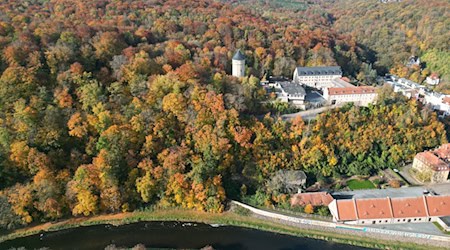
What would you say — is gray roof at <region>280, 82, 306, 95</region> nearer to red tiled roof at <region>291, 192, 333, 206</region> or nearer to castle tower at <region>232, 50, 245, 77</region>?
castle tower at <region>232, 50, 245, 77</region>

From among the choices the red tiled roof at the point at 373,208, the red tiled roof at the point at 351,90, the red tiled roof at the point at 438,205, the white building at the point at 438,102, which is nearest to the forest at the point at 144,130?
the red tiled roof at the point at 351,90

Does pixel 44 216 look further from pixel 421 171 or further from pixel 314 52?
pixel 314 52

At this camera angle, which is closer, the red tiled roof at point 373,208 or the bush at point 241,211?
the red tiled roof at point 373,208

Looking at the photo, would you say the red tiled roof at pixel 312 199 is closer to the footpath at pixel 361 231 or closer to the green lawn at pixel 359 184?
the footpath at pixel 361 231

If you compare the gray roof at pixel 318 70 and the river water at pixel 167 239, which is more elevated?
the gray roof at pixel 318 70

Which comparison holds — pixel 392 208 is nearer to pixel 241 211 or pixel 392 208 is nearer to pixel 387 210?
pixel 387 210
